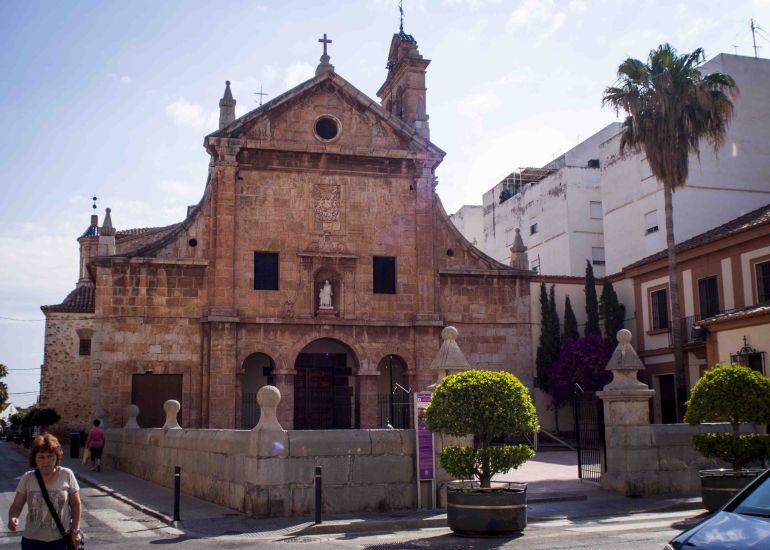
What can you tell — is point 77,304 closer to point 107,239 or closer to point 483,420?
point 107,239

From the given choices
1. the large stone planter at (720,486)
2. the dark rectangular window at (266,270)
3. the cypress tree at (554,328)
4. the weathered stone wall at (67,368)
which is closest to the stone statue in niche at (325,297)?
the dark rectangular window at (266,270)

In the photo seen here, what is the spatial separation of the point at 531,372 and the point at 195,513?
57.5 feet

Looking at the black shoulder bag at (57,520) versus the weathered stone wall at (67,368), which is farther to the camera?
the weathered stone wall at (67,368)

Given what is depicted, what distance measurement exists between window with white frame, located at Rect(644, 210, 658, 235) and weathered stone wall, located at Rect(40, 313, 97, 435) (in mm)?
28256

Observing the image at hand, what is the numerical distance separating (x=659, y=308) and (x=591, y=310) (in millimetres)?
2972

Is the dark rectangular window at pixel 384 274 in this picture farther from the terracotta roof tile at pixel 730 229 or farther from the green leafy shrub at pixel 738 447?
the green leafy shrub at pixel 738 447

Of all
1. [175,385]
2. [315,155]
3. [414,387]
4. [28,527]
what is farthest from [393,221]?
[28,527]

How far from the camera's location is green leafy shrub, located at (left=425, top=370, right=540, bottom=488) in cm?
1266

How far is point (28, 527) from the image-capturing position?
690cm

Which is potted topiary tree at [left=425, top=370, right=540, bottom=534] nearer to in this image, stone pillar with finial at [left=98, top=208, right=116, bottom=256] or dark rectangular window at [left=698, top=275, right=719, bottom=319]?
stone pillar with finial at [left=98, top=208, right=116, bottom=256]

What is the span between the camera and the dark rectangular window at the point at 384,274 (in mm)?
28766

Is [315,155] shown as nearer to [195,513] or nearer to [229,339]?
[229,339]

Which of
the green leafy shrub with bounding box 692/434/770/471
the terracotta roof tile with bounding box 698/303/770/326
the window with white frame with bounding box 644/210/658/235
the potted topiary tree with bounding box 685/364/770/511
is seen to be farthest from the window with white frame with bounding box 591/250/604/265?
the green leafy shrub with bounding box 692/434/770/471

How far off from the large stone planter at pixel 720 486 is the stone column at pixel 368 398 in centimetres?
1456
